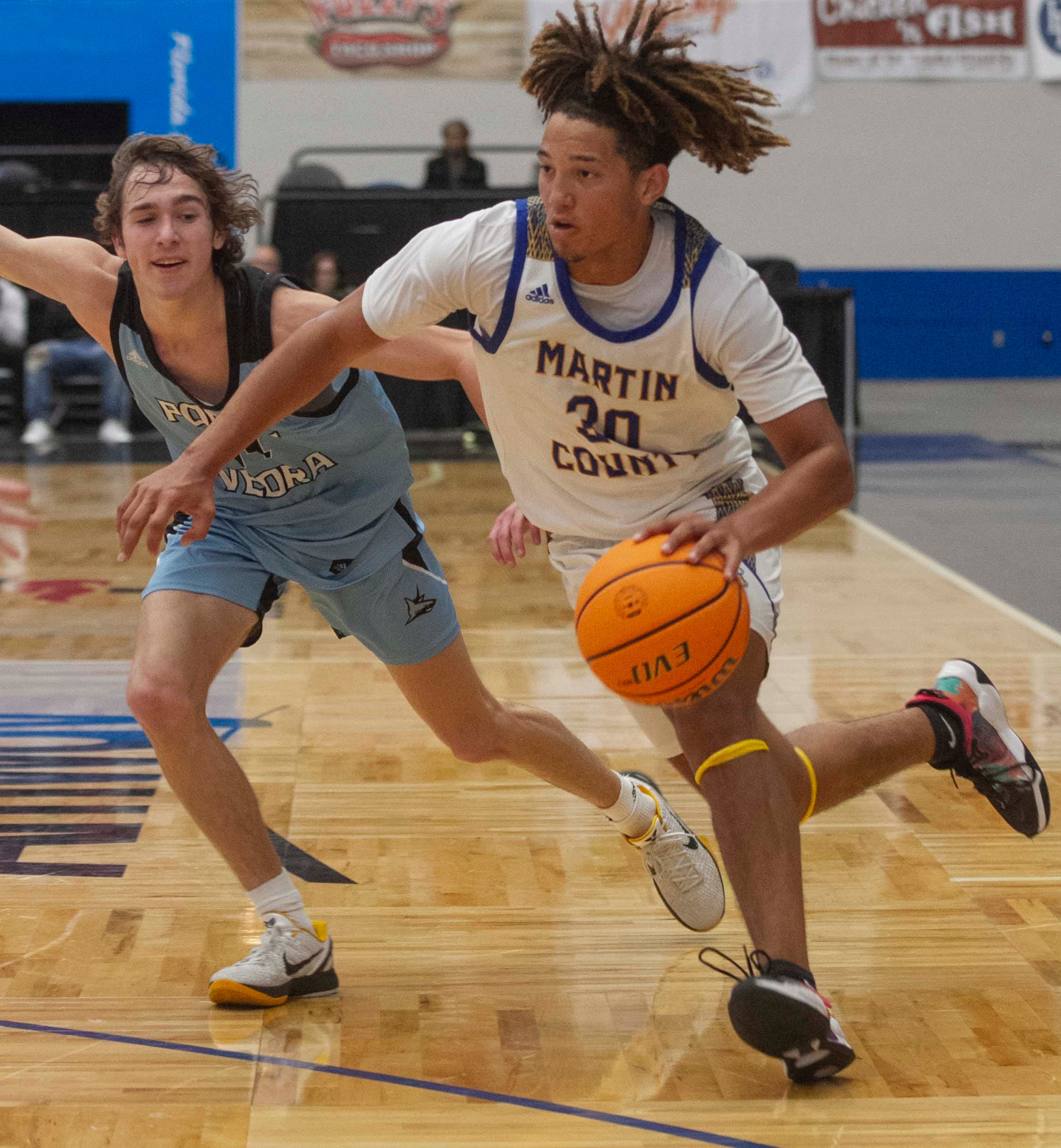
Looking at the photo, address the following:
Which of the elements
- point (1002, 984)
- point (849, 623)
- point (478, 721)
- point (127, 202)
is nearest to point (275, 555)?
point (478, 721)

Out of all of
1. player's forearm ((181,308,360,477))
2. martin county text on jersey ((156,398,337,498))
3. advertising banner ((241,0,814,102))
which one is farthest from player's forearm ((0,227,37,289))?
advertising banner ((241,0,814,102))

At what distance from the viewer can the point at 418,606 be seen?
2.99 meters

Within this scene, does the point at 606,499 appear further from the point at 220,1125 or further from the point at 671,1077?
the point at 220,1125

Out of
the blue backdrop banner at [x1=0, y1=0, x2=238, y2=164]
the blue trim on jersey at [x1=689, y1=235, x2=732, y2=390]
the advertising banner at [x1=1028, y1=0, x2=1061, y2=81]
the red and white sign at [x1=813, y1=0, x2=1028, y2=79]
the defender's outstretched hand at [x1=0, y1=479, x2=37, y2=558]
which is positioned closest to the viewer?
the blue trim on jersey at [x1=689, y1=235, x2=732, y2=390]

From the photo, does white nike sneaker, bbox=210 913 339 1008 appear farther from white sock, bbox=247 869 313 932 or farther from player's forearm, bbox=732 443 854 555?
player's forearm, bbox=732 443 854 555

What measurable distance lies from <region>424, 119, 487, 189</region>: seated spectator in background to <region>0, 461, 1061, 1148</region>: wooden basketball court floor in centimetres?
786

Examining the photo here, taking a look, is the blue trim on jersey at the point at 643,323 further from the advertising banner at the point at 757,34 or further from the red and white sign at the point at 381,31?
the red and white sign at the point at 381,31

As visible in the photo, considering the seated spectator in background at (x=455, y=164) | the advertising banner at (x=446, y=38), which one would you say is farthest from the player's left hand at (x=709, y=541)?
the advertising banner at (x=446, y=38)

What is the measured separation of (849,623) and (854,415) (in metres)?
6.92

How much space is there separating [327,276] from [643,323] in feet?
28.7

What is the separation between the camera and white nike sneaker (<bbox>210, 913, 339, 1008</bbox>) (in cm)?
270

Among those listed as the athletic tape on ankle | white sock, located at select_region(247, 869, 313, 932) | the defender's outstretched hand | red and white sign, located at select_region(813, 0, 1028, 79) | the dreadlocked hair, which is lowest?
white sock, located at select_region(247, 869, 313, 932)

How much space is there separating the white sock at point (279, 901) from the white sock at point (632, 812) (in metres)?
0.71

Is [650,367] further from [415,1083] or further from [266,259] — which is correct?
[266,259]
